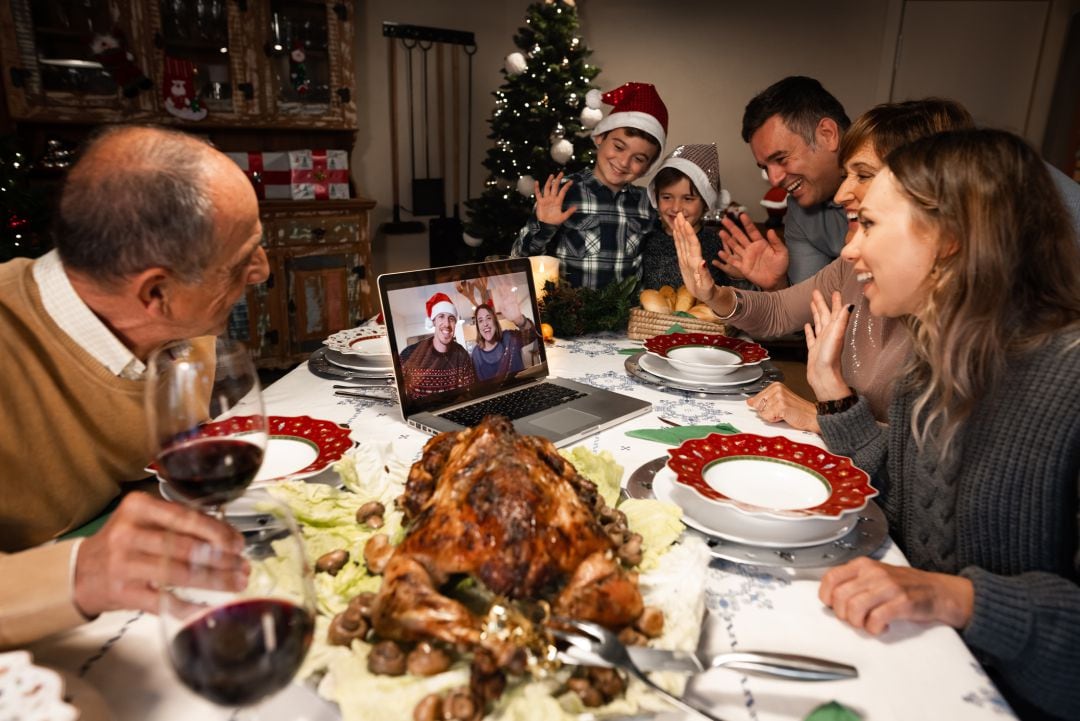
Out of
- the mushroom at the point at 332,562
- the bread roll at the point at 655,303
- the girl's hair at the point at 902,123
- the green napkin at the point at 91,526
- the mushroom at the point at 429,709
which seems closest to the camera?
the mushroom at the point at 429,709

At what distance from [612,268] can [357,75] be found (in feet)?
10.9

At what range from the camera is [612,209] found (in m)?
3.46

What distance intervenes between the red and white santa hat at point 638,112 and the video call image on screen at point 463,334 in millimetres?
2053

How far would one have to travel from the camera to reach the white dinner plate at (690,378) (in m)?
1.85

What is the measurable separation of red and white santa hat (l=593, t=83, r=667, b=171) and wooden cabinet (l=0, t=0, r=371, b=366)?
207 centimetres

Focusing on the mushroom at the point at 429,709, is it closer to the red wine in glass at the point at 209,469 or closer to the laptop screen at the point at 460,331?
the red wine in glass at the point at 209,469

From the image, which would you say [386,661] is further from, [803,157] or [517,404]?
[803,157]

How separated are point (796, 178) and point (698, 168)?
0.57 m

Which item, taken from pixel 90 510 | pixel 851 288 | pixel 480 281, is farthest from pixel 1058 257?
pixel 90 510

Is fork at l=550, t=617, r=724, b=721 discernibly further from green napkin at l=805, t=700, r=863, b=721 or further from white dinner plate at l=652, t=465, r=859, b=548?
white dinner plate at l=652, t=465, r=859, b=548

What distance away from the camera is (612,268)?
3418 millimetres

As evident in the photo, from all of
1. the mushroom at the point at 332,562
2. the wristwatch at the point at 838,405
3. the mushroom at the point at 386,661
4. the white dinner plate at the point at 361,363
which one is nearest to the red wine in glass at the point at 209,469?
the mushroom at the point at 332,562

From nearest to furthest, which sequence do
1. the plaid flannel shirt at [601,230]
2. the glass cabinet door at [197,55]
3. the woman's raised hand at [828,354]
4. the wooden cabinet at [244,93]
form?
the woman's raised hand at [828,354]
the plaid flannel shirt at [601,230]
the wooden cabinet at [244,93]
the glass cabinet door at [197,55]

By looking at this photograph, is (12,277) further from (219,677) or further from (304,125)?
(304,125)
